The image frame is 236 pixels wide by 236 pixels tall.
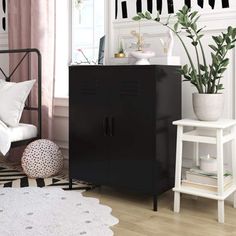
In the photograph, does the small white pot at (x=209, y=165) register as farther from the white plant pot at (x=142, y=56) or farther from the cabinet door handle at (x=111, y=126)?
the white plant pot at (x=142, y=56)

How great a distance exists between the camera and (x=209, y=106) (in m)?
2.46

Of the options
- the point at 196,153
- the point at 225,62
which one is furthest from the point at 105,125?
the point at 225,62

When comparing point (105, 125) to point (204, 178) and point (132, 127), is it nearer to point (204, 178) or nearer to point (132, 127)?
point (132, 127)

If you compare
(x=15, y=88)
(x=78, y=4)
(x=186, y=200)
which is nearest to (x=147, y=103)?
(x=186, y=200)

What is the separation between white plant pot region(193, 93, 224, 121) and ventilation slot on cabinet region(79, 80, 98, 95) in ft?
2.29

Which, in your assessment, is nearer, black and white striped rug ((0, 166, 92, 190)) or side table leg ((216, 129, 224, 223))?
side table leg ((216, 129, 224, 223))

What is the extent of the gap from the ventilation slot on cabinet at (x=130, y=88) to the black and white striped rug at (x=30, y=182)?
843 millimetres

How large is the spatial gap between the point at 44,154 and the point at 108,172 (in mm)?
736

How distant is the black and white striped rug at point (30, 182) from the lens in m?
3.10

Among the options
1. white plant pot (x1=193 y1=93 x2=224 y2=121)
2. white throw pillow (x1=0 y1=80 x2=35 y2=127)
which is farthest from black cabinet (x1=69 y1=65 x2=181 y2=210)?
white throw pillow (x1=0 y1=80 x2=35 y2=127)

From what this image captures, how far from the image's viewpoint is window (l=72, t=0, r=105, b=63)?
362cm

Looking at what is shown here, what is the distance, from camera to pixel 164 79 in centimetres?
260

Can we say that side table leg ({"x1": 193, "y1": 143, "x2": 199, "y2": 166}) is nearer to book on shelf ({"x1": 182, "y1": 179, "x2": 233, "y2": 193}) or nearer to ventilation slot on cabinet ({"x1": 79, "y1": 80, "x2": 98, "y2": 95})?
book on shelf ({"x1": 182, "y1": 179, "x2": 233, "y2": 193})

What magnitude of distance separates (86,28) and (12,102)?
3.21 feet
